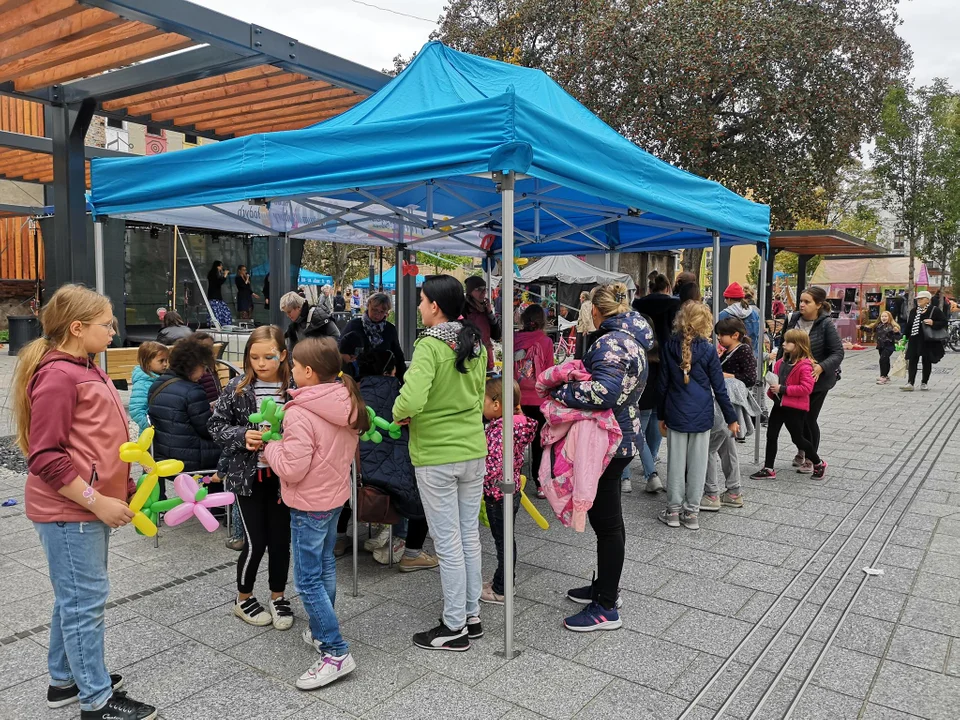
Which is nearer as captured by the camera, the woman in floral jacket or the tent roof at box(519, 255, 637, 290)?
the woman in floral jacket

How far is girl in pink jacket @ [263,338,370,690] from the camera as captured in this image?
283 centimetres

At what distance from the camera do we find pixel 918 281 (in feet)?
83.9

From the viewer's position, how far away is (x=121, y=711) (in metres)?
2.56

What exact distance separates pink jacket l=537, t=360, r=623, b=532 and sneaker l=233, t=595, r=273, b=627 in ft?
4.89

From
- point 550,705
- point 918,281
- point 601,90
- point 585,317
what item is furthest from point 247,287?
point 918,281

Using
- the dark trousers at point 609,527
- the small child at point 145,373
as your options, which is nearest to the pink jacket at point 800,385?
the dark trousers at point 609,527

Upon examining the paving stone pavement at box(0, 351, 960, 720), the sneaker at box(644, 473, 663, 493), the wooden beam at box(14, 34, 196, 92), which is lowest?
the paving stone pavement at box(0, 351, 960, 720)

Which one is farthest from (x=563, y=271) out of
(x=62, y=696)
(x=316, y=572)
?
(x=62, y=696)

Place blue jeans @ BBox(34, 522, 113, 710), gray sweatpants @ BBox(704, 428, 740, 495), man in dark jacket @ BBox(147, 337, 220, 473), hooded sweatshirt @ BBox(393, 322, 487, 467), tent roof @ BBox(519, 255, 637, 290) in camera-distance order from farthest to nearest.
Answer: tent roof @ BBox(519, 255, 637, 290), gray sweatpants @ BBox(704, 428, 740, 495), man in dark jacket @ BBox(147, 337, 220, 473), hooded sweatshirt @ BBox(393, 322, 487, 467), blue jeans @ BBox(34, 522, 113, 710)

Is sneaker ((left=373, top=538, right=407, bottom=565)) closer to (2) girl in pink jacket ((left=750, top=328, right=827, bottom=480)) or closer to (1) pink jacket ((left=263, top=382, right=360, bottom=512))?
(1) pink jacket ((left=263, top=382, right=360, bottom=512))

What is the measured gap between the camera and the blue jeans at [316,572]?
9.27ft

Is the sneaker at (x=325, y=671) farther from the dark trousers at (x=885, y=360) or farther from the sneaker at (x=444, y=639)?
the dark trousers at (x=885, y=360)

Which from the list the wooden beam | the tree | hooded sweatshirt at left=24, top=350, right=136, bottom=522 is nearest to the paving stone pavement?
hooded sweatshirt at left=24, top=350, right=136, bottom=522

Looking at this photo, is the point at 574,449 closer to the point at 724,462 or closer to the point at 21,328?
the point at 724,462
